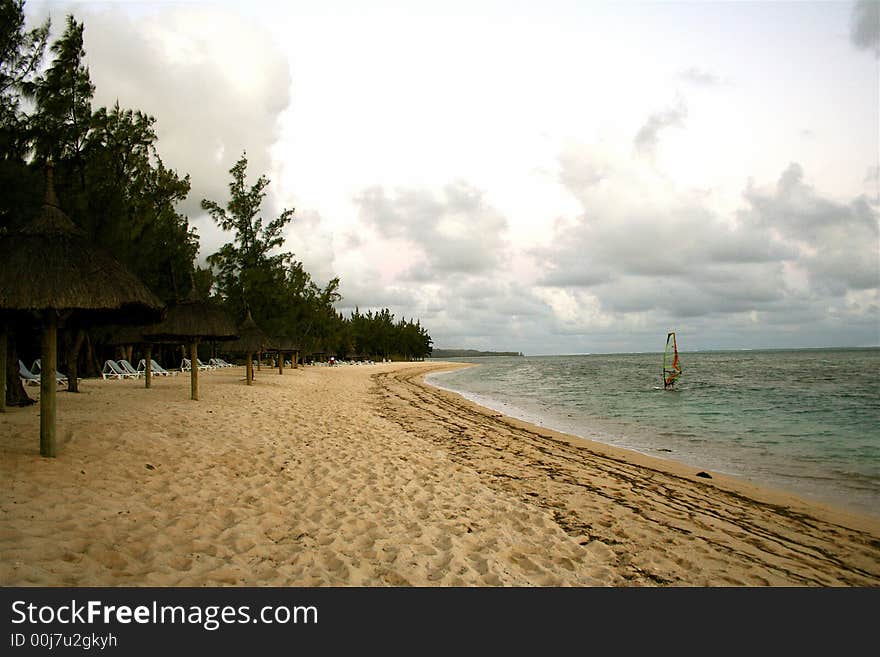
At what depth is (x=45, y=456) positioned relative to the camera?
6562 mm

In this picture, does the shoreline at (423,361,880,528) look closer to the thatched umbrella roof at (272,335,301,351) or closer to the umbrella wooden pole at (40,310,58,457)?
the umbrella wooden pole at (40,310,58,457)

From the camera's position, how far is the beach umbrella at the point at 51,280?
642 cm

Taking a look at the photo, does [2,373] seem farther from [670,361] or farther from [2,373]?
[670,361]

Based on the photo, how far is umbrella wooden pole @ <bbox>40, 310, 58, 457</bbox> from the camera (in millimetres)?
6598

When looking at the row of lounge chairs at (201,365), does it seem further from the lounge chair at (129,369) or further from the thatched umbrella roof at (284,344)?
the lounge chair at (129,369)

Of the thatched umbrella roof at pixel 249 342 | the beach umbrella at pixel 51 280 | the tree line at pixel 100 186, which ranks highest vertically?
the tree line at pixel 100 186

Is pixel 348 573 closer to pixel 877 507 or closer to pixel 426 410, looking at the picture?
pixel 877 507

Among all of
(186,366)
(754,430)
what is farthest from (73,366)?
(754,430)

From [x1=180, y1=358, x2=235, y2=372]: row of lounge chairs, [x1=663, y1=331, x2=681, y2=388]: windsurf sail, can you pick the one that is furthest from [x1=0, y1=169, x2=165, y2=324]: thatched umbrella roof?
[x1=663, y1=331, x2=681, y2=388]: windsurf sail

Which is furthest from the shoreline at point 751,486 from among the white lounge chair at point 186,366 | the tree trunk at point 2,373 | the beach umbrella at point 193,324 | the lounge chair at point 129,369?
the white lounge chair at point 186,366

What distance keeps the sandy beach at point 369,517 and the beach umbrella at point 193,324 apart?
545 centimetres
